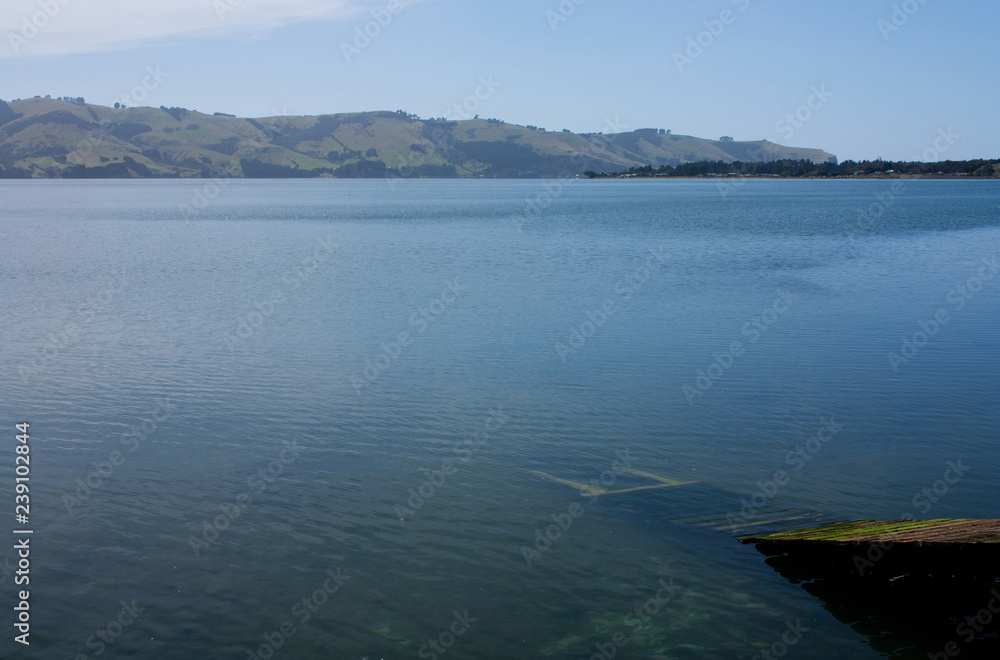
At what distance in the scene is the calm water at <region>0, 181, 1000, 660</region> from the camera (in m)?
12.5

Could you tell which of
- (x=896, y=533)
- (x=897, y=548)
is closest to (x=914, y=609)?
(x=897, y=548)

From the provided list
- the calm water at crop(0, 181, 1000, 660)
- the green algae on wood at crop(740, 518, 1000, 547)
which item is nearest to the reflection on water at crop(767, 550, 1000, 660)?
the calm water at crop(0, 181, 1000, 660)

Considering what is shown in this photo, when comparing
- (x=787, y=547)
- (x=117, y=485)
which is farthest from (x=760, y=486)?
(x=117, y=485)

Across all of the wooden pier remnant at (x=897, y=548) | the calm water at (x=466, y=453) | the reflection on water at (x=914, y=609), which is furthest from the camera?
the calm water at (x=466, y=453)

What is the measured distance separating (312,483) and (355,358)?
11.6 meters

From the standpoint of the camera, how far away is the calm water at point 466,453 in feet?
40.9

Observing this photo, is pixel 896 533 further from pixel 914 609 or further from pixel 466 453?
pixel 466 453

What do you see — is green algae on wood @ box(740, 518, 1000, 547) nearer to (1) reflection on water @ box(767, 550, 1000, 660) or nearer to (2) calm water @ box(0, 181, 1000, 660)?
(1) reflection on water @ box(767, 550, 1000, 660)

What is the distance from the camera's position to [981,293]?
142 ft

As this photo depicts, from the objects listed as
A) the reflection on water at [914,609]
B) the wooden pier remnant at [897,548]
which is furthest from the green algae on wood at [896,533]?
the reflection on water at [914,609]

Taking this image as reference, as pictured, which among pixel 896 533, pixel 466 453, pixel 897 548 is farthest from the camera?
pixel 466 453

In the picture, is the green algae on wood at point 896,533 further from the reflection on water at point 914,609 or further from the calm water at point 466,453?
the calm water at point 466,453

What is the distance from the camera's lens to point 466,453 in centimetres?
1958

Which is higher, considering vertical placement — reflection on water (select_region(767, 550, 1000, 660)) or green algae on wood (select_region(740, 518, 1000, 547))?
green algae on wood (select_region(740, 518, 1000, 547))
